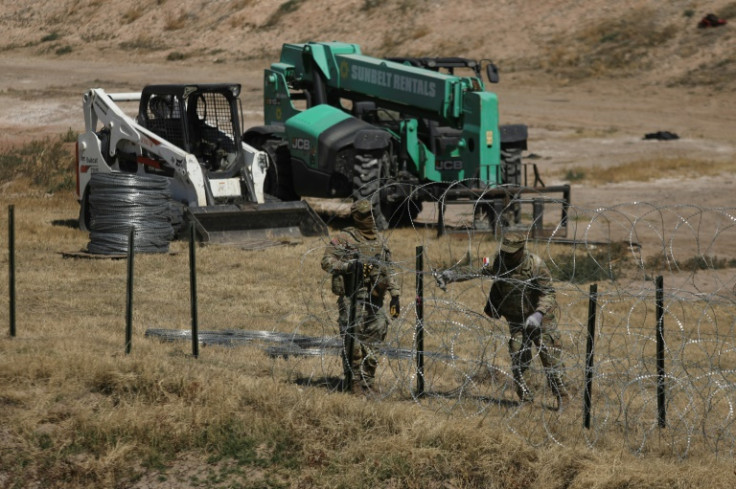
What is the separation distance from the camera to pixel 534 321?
31.1 feet

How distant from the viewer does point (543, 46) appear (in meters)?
52.7

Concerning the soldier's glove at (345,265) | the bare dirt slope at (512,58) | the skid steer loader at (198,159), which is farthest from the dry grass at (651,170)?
the soldier's glove at (345,265)

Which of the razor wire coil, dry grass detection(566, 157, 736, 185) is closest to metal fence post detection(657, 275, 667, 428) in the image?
the razor wire coil

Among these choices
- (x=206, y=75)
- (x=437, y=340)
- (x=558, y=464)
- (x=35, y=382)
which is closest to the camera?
(x=558, y=464)

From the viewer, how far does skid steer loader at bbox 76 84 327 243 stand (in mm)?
18156

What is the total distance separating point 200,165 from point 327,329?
600 centimetres

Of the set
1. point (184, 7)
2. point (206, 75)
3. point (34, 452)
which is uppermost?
point (184, 7)

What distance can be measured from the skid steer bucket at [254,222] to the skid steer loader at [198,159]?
0.05 feet

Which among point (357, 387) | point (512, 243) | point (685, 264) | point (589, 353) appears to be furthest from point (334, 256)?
point (685, 264)

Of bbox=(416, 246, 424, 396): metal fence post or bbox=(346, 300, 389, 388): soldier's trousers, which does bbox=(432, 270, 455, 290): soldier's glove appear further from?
bbox=(346, 300, 389, 388): soldier's trousers

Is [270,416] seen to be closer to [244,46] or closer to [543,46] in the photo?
[543,46]

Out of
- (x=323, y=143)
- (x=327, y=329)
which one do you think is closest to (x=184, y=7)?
(x=323, y=143)

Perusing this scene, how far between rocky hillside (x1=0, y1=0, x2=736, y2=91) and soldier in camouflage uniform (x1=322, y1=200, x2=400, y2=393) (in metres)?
38.2

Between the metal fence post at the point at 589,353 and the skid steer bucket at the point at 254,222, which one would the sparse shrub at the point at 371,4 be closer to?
the skid steer bucket at the point at 254,222
